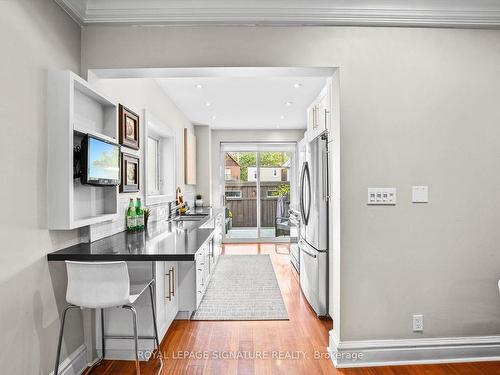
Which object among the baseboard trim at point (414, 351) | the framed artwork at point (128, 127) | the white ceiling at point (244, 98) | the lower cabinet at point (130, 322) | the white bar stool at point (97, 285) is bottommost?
the baseboard trim at point (414, 351)

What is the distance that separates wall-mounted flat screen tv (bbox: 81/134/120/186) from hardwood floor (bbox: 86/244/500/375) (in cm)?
131

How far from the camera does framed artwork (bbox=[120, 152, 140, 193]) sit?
2.52 meters

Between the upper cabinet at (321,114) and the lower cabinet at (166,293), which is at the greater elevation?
the upper cabinet at (321,114)

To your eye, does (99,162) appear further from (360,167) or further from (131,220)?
(360,167)

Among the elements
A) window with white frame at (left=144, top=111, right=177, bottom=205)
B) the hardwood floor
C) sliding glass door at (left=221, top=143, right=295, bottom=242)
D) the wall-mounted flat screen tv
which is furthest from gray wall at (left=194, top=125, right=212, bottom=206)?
the wall-mounted flat screen tv

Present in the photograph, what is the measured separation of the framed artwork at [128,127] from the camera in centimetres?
249

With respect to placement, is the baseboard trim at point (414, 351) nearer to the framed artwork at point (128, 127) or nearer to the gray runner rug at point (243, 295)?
the gray runner rug at point (243, 295)

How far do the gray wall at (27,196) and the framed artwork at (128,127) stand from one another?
0.68 meters

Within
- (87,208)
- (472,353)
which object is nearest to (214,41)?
(87,208)

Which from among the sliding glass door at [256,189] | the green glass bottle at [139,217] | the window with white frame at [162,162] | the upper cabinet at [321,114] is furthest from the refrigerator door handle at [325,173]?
the sliding glass door at [256,189]

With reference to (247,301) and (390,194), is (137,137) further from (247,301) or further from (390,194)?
(390,194)

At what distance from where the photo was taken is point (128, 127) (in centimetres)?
261

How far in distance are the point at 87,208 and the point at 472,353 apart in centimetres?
294

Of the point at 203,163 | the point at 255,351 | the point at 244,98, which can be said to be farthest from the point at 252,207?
the point at 255,351
